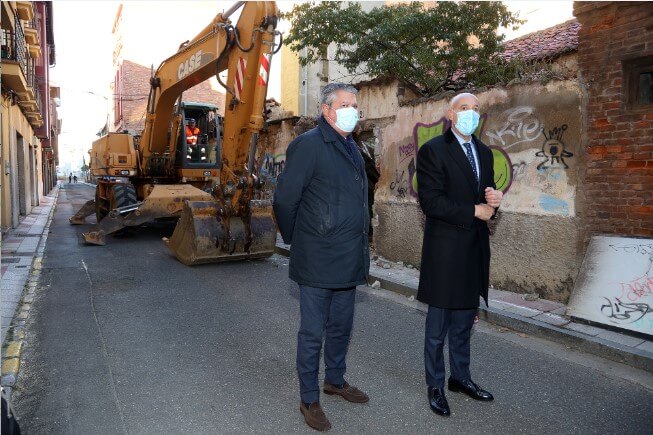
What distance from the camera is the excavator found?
7.46 metres

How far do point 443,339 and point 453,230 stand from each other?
0.75m

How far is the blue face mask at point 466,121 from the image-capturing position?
333 centimetres

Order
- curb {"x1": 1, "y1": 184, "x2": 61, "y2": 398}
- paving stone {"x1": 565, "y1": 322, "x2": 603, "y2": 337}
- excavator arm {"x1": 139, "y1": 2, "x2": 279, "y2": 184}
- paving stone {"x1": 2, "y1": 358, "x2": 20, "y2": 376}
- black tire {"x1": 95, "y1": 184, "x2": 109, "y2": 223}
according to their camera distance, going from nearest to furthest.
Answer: curb {"x1": 1, "y1": 184, "x2": 61, "y2": 398}
paving stone {"x1": 2, "y1": 358, "x2": 20, "y2": 376}
paving stone {"x1": 565, "y1": 322, "x2": 603, "y2": 337}
excavator arm {"x1": 139, "y1": 2, "x2": 279, "y2": 184}
black tire {"x1": 95, "y1": 184, "x2": 109, "y2": 223}

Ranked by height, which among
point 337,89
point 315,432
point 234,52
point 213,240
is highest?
point 234,52

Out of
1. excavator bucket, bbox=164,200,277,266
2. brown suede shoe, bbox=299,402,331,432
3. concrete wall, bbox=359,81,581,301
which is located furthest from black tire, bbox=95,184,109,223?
brown suede shoe, bbox=299,402,331,432

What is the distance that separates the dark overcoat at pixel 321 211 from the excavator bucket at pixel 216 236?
4.80 metres

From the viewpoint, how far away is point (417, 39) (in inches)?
389

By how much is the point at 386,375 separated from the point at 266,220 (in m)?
4.95

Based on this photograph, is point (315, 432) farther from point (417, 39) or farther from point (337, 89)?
point (417, 39)

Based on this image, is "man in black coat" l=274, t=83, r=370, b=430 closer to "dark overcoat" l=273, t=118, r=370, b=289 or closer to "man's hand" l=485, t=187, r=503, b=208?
"dark overcoat" l=273, t=118, r=370, b=289

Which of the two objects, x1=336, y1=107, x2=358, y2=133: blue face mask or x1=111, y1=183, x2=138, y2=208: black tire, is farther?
x1=111, y1=183, x2=138, y2=208: black tire

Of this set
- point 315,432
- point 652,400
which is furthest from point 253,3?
point 652,400

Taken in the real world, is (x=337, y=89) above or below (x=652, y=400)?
above

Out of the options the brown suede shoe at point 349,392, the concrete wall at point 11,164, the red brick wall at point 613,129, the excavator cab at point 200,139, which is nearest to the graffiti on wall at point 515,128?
the red brick wall at point 613,129
